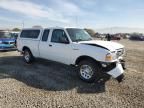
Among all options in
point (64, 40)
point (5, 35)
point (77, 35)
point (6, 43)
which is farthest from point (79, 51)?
point (5, 35)

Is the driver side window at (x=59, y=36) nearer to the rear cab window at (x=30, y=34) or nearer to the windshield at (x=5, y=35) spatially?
the rear cab window at (x=30, y=34)

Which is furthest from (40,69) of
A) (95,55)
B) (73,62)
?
(95,55)

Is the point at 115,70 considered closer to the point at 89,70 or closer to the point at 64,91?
the point at 89,70

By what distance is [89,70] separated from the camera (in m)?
6.56

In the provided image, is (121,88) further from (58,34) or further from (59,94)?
(58,34)

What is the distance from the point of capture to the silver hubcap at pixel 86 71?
21.4 feet

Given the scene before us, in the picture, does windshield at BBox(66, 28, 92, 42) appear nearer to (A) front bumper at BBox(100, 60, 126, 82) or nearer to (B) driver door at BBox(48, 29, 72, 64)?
(B) driver door at BBox(48, 29, 72, 64)

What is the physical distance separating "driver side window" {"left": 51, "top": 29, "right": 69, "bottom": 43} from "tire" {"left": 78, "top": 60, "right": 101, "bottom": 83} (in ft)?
4.11

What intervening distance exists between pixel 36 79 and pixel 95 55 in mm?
2537

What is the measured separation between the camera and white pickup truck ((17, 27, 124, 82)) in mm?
6176

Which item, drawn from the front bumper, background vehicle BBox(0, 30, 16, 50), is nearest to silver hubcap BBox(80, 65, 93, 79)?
the front bumper

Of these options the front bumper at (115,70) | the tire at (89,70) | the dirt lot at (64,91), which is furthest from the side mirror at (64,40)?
the front bumper at (115,70)

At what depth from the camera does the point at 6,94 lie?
5.52m

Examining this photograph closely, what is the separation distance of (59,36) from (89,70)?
2.17 metres
